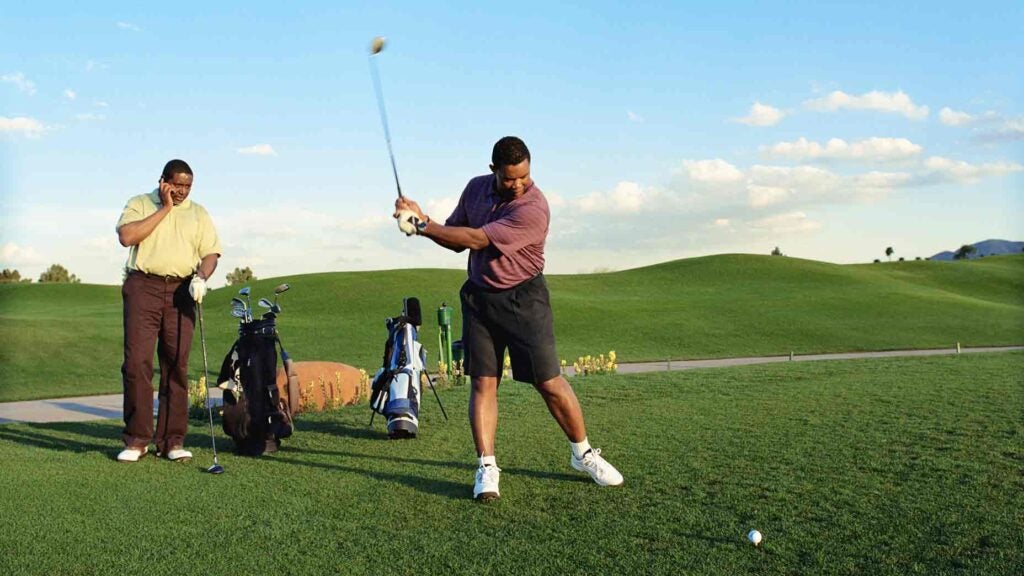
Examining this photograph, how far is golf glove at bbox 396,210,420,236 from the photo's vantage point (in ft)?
16.0

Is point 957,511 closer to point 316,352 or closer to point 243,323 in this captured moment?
point 243,323

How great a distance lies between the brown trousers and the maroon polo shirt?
2993 millimetres

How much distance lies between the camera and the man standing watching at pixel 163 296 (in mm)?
7141

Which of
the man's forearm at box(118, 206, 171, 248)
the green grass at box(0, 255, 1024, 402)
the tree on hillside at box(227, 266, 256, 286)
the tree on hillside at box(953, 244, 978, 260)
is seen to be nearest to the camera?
the man's forearm at box(118, 206, 171, 248)

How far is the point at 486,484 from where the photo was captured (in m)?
5.30

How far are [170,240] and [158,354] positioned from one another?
938 mm

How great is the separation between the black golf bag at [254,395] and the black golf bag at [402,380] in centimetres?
93

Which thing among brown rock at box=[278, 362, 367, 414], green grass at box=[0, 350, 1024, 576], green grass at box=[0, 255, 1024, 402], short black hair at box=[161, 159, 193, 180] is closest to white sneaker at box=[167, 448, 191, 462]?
green grass at box=[0, 350, 1024, 576]

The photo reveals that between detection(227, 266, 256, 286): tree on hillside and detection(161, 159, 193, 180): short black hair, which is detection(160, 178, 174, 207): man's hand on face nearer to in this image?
detection(161, 159, 193, 180): short black hair

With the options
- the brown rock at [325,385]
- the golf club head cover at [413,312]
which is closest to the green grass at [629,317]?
the brown rock at [325,385]

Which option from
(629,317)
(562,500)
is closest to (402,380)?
(562,500)

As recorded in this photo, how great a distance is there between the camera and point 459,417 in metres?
9.09

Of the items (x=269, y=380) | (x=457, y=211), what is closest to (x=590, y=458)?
(x=457, y=211)

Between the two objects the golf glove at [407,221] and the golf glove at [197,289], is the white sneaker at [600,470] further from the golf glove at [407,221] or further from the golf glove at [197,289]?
the golf glove at [197,289]
